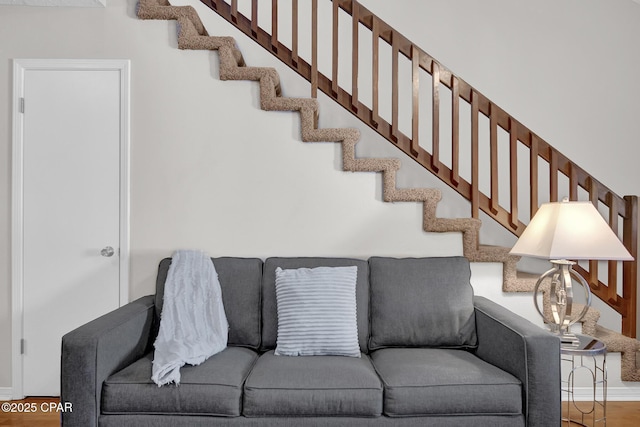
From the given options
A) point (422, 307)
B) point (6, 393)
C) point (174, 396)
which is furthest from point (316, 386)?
point (6, 393)

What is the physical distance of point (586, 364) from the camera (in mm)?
3178

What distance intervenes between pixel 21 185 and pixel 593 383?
3.62 metres

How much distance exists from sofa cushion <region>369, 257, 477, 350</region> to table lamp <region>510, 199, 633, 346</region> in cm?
38

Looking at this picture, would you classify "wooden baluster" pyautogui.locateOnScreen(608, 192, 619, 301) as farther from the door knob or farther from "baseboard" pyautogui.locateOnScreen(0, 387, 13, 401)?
A: "baseboard" pyautogui.locateOnScreen(0, 387, 13, 401)

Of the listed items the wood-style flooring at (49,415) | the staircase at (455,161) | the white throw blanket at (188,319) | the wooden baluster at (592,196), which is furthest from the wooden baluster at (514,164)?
the white throw blanket at (188,319)

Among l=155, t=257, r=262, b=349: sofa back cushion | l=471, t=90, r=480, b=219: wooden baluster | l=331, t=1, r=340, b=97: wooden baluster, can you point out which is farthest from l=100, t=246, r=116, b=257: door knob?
l=471, t=90, r=480, b=219: wooden baluster

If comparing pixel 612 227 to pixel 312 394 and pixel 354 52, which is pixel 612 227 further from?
pixel 312 394

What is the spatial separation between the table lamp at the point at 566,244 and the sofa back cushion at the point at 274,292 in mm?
813

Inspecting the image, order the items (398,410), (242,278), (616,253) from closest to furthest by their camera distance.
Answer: (398,410)
(616,253)
(242,278)

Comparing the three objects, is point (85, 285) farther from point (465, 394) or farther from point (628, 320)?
point (628, 320)

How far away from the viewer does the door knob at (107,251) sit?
10.2ft

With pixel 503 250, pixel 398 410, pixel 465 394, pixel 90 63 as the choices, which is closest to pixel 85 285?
pixel 90 63

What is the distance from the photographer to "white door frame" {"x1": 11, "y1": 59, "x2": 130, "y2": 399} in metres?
3.10

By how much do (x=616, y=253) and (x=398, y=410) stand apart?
1252 mm
